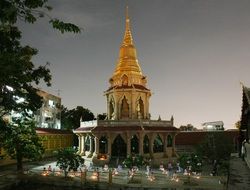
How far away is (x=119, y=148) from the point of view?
4294cm

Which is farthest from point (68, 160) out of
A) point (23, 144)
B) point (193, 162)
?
point (193, 162)

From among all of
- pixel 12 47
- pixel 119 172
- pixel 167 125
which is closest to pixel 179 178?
pixel 119 172

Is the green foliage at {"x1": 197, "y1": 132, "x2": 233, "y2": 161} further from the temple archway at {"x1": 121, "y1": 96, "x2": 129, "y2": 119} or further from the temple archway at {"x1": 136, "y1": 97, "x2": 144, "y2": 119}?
the temple archway at {"x1": 121, "y1": 96, "x2": 129, "y2": 119}

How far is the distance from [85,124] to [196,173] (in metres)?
20.5

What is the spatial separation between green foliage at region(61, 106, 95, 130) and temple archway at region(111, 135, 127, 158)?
34419mm

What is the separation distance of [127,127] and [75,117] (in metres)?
39.0

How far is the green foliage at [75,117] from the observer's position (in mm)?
77250

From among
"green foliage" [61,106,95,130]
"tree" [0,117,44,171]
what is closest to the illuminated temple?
"tree" [0,117,44,171]

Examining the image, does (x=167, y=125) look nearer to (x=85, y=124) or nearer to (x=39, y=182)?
(x=85, y=124)

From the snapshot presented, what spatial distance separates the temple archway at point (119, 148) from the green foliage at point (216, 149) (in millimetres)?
12740

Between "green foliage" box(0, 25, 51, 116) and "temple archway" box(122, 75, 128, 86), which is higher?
"temple archway" box(122, 75, 128, 86)

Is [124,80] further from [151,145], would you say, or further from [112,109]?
[151,145]

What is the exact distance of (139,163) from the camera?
30375 millimetres

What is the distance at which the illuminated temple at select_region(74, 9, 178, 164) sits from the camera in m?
41.9
